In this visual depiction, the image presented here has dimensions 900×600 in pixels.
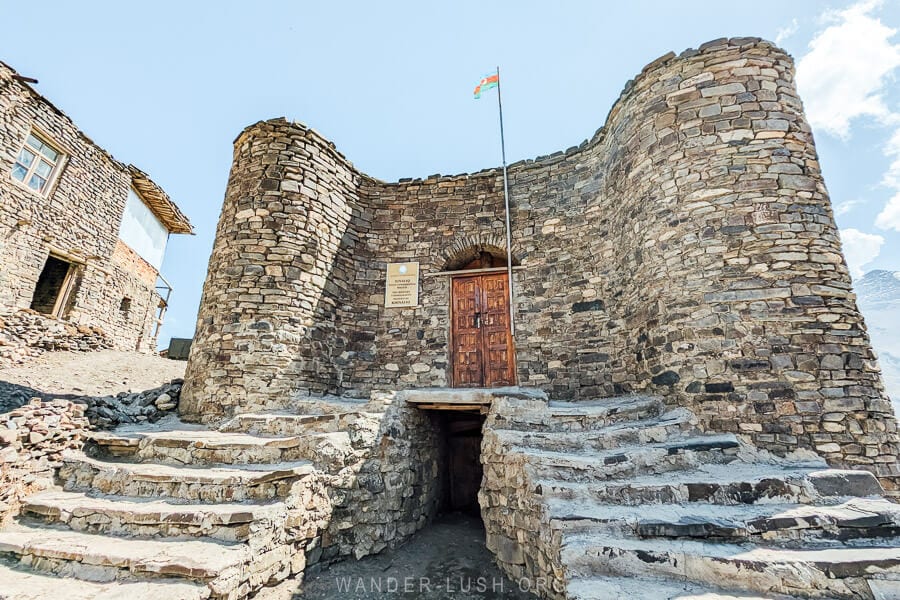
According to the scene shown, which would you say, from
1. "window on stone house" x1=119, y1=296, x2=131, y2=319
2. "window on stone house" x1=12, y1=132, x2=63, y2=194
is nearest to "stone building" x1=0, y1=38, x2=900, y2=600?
"window on stone house" x1=12, y1=132, x2=63, y2=194

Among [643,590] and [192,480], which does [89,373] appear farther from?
[643,590]

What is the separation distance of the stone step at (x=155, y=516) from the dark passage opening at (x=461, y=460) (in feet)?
11.0

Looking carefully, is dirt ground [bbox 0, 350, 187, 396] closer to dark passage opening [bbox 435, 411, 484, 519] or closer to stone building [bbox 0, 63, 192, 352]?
stone building [bbox 0, 63, 192, 352]

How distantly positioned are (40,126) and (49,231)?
2679 mm

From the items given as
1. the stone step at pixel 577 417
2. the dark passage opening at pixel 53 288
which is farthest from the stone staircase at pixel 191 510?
the dark passage opening at pixel 53 288

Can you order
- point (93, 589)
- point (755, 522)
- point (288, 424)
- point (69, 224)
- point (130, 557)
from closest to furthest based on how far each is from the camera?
point (755, 522)
point (93, 589)
point (130, 557)
point (288, 424)
point (69, 224)

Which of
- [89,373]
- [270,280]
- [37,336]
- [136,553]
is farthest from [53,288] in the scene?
[136,553]

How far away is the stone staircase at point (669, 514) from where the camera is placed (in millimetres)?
2330

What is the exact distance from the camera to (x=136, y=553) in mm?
3131

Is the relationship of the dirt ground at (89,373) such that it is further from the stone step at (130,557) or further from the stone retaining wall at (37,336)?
the stone step at (130,557)

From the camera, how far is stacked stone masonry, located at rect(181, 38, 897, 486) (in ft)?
14.0

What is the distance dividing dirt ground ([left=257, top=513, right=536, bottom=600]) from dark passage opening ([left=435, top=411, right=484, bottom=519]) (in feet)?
5.22

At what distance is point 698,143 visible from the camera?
17.2 feet

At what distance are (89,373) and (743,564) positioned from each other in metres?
11.3
